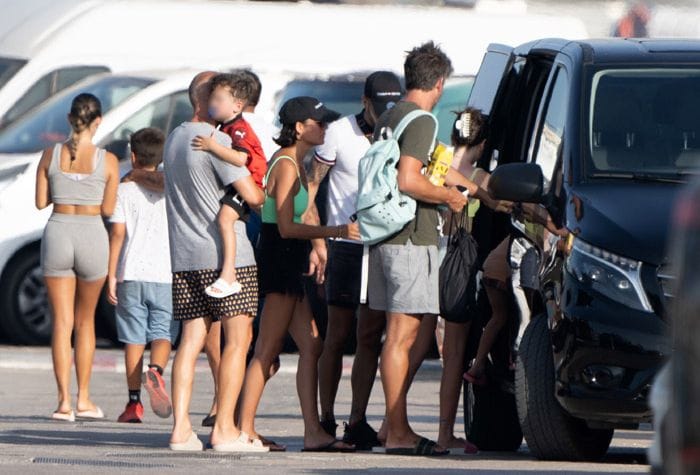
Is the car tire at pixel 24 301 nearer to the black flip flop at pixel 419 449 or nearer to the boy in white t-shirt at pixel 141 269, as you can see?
the boy in white t-shirt at pixel 141 269

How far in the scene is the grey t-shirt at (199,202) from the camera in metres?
8.70

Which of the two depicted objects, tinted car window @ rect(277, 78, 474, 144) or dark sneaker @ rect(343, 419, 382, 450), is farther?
tinted car window @ rect(277, 78, 474, 144)

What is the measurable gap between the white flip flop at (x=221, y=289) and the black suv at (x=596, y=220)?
122 cm

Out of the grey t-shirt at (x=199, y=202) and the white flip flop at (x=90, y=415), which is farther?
the white flip flop at (x=90, y=415)

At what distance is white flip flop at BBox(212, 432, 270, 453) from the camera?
885 centimetres

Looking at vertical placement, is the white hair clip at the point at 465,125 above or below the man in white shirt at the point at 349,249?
above

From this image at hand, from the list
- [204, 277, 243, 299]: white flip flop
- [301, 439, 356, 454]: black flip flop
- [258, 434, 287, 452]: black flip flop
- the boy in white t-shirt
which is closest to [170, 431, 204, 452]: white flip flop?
[258, 434, 287, 452]: black flip flop

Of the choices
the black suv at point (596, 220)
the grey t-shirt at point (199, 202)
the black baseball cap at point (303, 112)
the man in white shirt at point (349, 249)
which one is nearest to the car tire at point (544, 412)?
the black suv at point (596, 220)

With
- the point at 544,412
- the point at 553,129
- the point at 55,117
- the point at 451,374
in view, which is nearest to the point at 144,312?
the point at 451,374

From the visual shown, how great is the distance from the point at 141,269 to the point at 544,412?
143 inches

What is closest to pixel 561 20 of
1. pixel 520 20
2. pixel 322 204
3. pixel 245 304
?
pixel 520 20

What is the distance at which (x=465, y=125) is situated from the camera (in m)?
9.41

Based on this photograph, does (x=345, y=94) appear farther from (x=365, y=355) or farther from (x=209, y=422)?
(x=365, y=355)

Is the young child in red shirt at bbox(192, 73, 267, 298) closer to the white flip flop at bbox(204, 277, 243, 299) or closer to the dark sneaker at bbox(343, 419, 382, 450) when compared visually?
the white flip flop at bbox(204, 277, 243, 299)
